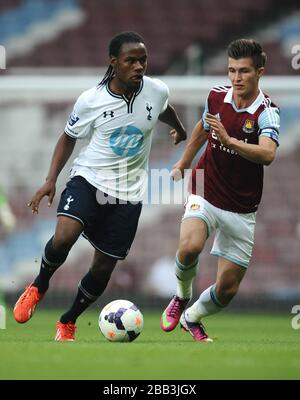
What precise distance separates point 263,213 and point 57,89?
3031 millimetres

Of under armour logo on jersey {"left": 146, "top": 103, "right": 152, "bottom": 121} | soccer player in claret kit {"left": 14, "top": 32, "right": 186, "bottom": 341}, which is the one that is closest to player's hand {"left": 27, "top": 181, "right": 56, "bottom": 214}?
soccer player in claret kit {"left": 14, "top": 32, "right": 186, "bottom": 341}

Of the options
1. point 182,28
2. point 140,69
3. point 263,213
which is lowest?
point 263,213

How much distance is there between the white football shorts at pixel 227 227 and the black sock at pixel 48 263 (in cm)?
91

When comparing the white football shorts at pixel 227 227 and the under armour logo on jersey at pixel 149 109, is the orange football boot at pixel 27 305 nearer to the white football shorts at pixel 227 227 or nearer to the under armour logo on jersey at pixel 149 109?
the white football shorts at pixel 227 227

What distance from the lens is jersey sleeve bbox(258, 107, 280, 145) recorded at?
7.08 meters

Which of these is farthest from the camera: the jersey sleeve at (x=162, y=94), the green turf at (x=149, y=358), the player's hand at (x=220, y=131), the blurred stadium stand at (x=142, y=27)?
the blurred stadium stand at (x=142, y=27)

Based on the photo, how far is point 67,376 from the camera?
520 cm

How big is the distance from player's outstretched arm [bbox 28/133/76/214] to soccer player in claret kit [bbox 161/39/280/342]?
79cm

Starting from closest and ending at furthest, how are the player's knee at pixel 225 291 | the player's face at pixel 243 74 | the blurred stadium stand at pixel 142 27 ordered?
the player's face at pixel 243 74, the player's knee at pixel 225 291, the blurred stadium stand at pixel 142 27

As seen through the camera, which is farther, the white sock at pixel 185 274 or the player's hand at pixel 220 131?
the white sock at pixel 185 274

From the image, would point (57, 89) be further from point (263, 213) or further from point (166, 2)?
point (166, 2)

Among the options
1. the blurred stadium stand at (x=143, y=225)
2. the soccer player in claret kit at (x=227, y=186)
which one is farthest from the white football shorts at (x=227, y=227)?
the blurred stadium stand at (x=143, y=225)

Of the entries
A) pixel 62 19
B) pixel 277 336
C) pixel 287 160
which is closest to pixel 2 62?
pixel 62 19

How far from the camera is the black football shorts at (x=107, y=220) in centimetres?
732
